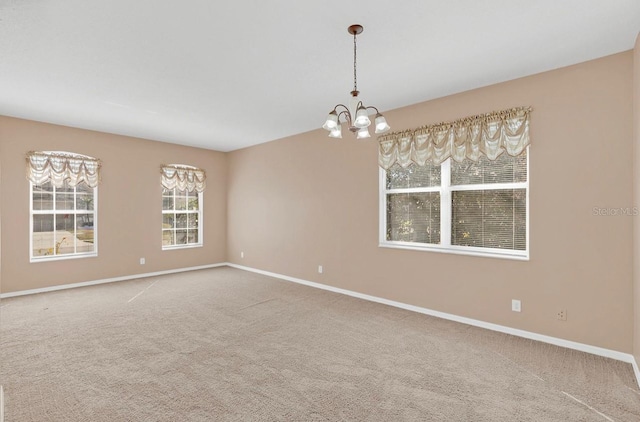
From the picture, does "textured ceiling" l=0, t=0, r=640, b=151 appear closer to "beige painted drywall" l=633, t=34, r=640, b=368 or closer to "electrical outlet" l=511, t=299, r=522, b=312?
"beige painted drywall" l=633, t=34, r=640, b=368

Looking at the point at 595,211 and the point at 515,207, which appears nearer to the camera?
the point at 595,211

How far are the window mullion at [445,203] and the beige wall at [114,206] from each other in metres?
5.17

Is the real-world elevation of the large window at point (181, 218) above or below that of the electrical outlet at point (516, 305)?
above

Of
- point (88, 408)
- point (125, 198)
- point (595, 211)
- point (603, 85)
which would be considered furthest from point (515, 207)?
point (125, 198)

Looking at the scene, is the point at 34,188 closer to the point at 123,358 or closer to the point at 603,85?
the point at 123,358

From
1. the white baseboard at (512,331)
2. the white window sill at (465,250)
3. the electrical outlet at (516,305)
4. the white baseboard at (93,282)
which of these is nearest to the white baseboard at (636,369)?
the white baseboard at (512,331)

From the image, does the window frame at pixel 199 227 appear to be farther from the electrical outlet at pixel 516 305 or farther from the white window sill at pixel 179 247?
the electrical outlet at pixel 516 305

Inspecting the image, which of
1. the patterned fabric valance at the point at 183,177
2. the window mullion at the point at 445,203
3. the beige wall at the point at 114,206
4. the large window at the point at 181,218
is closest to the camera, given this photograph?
the window mullion at the point at 445,203

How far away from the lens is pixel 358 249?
4.88 m

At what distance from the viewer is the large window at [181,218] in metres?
6.63

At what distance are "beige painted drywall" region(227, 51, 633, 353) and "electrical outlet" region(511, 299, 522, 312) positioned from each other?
0.14ft

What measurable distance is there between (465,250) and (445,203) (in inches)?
24.5

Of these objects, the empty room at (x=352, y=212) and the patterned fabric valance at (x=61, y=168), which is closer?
the empty room at (x=352, y=212)

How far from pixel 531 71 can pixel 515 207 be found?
1403 millimetres
